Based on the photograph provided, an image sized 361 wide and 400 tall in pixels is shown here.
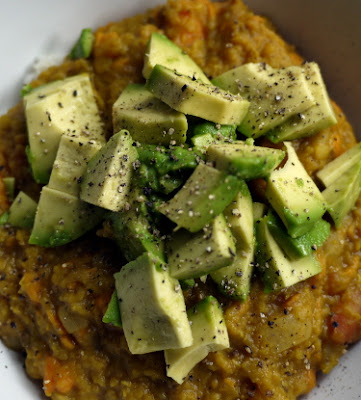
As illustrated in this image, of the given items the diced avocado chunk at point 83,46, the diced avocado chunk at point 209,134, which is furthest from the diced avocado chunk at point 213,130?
the diced avocado chunk at point 83,46

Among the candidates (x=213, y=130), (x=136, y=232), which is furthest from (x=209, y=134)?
(x=136, y=232)

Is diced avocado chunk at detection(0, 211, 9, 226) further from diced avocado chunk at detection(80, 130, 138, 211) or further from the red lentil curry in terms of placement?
diced avocado chunk at detection(80, 130, 138, 211)

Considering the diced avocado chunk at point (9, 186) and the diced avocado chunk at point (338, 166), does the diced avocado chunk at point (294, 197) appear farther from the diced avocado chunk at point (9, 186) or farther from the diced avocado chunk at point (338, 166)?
the diced avocado chunk at point (9, 186)

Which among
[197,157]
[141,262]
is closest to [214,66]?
[197,157]

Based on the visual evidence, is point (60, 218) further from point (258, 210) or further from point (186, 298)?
point (258, 210)

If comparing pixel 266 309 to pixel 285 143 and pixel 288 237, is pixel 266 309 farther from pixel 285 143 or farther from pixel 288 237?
pixel 285 143

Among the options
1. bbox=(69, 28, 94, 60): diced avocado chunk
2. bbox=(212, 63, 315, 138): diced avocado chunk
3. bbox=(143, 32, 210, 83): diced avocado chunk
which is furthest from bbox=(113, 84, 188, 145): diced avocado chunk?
bbox=(69, 28, 94, 60): diced avocado chunk
